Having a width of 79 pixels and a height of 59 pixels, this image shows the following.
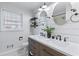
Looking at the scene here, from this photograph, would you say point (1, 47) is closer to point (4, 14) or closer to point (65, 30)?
point (4, 14)

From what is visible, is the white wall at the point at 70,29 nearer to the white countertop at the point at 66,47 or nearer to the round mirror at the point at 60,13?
the round mirror at the point at 60,13

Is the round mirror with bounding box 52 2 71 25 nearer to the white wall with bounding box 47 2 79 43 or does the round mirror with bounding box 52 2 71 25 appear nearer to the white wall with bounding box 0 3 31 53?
the white wall with bounding box 47 2 79 43

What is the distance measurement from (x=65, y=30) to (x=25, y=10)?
251 cm

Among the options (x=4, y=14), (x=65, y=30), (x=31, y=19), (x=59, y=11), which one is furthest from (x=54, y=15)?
(x=4, y=14)

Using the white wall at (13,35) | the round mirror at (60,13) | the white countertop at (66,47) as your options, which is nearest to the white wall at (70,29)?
the round mirror at (60,13)

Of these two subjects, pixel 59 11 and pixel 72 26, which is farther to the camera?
pixel 59 11

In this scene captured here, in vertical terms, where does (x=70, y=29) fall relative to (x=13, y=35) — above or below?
above

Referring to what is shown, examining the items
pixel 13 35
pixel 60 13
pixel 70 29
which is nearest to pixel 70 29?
pixel 70 29

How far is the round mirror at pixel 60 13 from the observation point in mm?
1980

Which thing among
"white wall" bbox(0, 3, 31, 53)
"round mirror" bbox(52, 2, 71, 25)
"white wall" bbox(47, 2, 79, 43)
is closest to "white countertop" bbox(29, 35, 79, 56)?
"white wall" bbox(47, 2, 79, 43)

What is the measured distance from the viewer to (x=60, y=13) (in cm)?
213

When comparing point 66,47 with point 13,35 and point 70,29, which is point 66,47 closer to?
point 70,29

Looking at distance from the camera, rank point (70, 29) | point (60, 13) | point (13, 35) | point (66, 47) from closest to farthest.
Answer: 1. point (66, 47)
2. point (70, 29)
3. point (60, 13)
4. point (13, 35)

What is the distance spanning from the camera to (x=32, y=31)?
3.97 m
